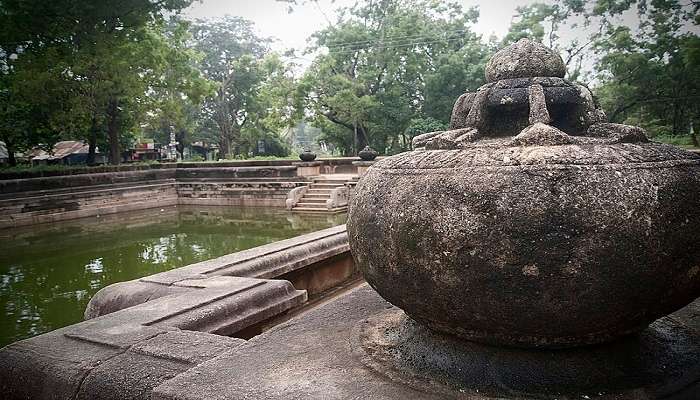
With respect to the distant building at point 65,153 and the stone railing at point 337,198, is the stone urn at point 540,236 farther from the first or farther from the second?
the distant building at point 65,153

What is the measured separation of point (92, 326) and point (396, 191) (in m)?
1.88

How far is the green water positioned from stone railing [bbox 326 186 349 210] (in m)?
1.11

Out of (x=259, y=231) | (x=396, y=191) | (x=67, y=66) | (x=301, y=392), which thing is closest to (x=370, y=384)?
(x=301, y=392)

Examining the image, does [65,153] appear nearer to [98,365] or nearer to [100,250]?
[100,250]

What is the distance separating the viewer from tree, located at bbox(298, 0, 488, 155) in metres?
24.6

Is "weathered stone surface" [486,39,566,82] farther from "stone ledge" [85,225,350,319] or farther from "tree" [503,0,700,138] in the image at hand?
"tree" [503,0,700,138]

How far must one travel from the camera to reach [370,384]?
70.9 inches

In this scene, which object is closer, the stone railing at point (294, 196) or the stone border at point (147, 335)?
the stone border at point (147, 335)

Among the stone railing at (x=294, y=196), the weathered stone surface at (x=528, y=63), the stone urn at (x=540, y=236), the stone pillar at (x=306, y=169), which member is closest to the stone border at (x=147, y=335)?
the stone urn at (x=540, y=236)

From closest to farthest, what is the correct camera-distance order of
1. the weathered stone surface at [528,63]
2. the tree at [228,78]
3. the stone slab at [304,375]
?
the stone slab at [304,375]
the weathered stone surface at [528,63]
the tree at [228,78]

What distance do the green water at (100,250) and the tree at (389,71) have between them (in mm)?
11658

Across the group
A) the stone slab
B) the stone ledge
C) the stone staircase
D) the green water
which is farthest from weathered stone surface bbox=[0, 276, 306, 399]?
the stone staircase

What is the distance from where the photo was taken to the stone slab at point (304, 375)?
172cm

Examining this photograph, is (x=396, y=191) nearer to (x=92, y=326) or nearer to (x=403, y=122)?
(x=92, y=326)
